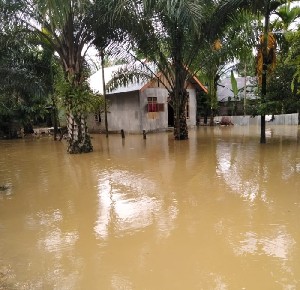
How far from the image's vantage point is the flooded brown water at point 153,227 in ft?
11.8

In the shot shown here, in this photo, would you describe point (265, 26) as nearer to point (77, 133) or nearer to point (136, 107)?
point (77, 133)

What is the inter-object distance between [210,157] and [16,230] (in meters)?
7.15

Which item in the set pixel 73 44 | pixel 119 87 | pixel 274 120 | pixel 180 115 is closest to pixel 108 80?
pixel 119 87

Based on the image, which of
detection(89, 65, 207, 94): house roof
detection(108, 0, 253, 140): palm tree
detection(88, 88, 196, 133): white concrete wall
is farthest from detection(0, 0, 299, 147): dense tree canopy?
detection(88, 88, 196, 133): white concrete wall

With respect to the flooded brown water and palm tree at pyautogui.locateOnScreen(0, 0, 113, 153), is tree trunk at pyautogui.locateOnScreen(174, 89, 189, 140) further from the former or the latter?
the flooded brown water

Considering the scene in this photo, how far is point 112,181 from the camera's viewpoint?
8.03 metres

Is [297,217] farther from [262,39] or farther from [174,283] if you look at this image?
[262,39]

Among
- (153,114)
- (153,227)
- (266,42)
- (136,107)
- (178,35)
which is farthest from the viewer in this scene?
(153,114)

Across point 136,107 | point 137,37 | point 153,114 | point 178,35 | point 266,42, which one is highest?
point 178,35

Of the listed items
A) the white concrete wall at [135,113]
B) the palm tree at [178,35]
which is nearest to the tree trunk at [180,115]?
the palm tree at [178,35]

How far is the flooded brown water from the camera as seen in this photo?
3596mm

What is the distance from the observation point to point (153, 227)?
16.3 feet

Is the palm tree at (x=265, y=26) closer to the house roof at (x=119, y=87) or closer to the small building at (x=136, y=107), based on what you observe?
the house roof at (x=119, y=87)

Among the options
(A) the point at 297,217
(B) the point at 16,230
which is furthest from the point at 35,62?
(A) the point at 297,217
